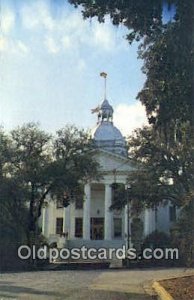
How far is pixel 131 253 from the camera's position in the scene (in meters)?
28.6

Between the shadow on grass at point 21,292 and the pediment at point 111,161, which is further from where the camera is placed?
the pediment at point 111,161

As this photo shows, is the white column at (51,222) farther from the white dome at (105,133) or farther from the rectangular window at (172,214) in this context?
the rectangular window at (172,214)

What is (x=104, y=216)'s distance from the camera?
4784 centimetres

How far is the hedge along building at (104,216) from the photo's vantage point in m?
41.2

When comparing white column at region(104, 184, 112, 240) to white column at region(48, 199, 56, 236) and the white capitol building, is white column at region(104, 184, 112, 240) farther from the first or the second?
white column at region(48, 199, 56, 236)

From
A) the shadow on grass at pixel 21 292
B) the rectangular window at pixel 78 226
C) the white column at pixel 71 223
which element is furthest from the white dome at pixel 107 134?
the shadow on grass at pixel 21 292

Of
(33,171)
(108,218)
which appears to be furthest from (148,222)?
(33,171)

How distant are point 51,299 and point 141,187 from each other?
19.9 meters

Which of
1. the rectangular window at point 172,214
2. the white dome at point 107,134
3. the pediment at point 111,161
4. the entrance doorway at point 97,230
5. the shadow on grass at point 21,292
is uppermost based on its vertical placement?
the white dome at point 107,134

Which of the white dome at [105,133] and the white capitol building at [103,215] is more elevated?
the white dome at [105,133]

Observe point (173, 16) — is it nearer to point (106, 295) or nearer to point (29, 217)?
point (106, 295)

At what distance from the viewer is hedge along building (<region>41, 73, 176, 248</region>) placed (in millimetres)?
41250

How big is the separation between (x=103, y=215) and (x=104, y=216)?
0.48 meters

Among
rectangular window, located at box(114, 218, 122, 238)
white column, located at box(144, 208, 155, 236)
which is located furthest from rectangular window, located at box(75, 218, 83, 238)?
white column, located at box(144, 208, 155, 236)
